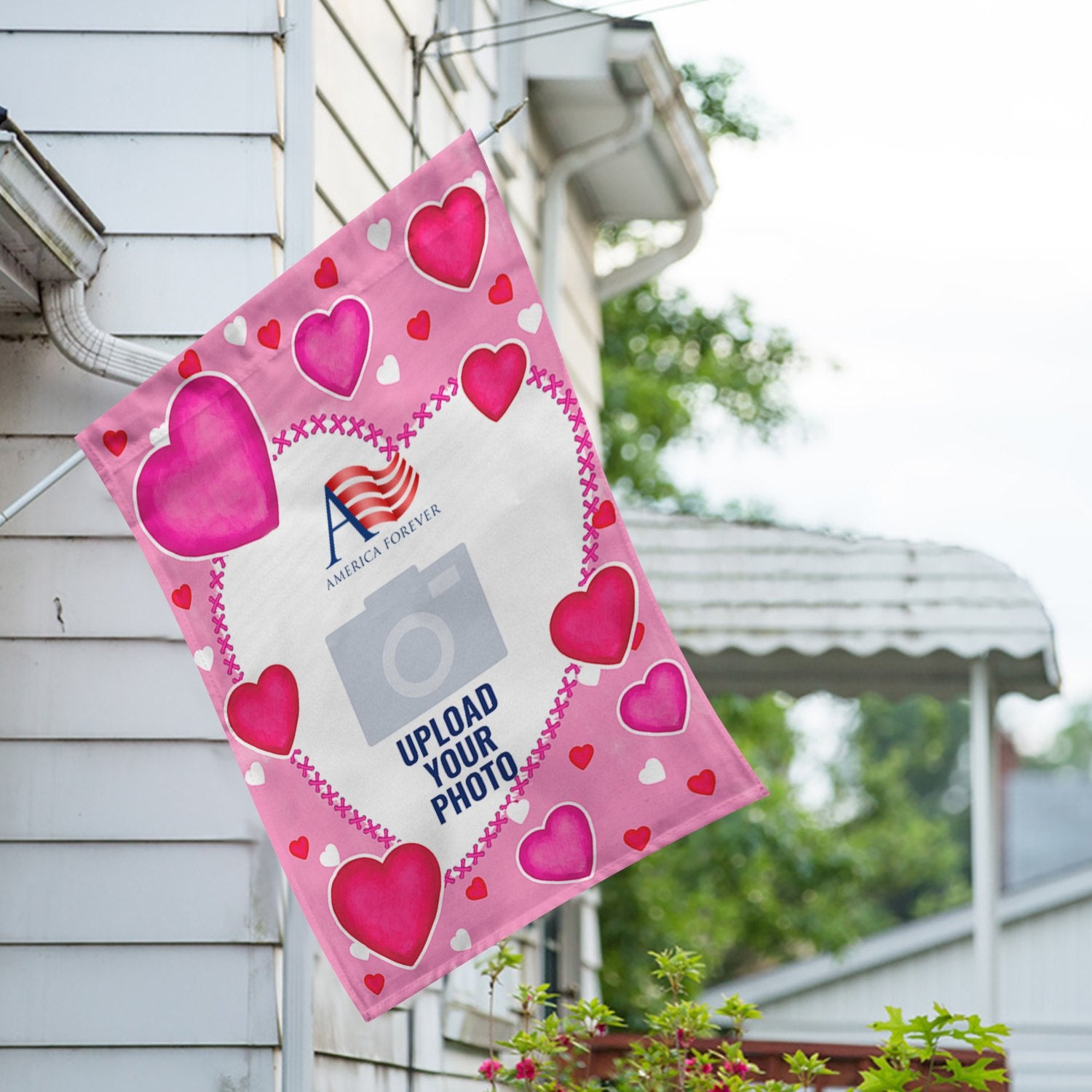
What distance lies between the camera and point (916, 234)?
25.2m

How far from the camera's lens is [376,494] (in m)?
2.92

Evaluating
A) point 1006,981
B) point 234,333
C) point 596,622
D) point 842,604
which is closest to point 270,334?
point 234,333

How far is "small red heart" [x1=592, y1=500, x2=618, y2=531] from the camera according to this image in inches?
114

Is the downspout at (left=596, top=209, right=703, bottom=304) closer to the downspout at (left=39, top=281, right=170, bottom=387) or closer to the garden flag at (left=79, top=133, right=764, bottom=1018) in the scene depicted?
the downspout at (left=39, top=281, right=170, bottom=387)

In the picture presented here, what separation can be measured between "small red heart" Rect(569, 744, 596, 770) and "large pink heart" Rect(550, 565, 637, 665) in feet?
0.51

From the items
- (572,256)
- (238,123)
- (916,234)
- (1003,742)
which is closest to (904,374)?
(916,234)

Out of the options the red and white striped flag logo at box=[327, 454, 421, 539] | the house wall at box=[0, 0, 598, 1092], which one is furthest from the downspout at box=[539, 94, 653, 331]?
the red and white striped flag logo at box=[327, 454, 421, 539]

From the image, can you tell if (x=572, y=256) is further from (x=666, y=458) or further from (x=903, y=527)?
Result: (x=903, y=527)

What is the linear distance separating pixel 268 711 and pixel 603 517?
71cm

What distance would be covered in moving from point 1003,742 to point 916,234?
→ 22.0m

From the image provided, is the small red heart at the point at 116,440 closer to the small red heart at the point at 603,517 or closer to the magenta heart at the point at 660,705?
the small red heart at the point at 603,517

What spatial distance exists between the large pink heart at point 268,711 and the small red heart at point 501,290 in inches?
30.8

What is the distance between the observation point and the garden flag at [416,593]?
2842 millimetres

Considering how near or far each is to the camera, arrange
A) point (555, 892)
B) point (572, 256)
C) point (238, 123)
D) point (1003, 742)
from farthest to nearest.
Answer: point (1003, 742)
point (572, 256)
point (238, 123)
point (555, 892)
